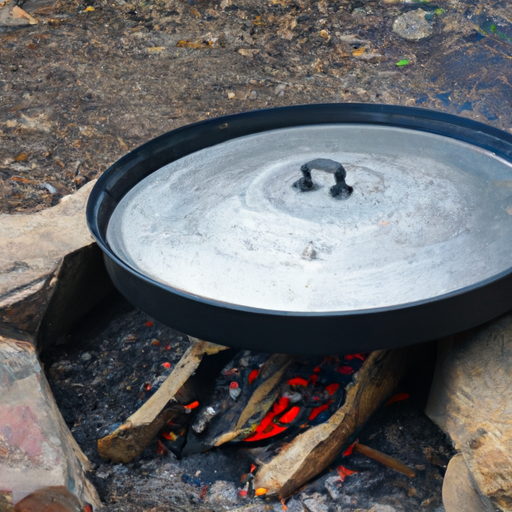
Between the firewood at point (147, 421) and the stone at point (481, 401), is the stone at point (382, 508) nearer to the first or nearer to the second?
the stone at point (481, 401)

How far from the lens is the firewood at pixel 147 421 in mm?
1973

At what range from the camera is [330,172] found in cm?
182

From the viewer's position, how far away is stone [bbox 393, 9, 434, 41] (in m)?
4.74

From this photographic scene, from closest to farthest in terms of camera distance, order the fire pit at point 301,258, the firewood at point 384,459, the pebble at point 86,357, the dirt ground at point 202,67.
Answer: the fire pit at point 301,258 → the firewood at point 384,459 → the pebble at point 86,357 → the dirt ground at point 202,67

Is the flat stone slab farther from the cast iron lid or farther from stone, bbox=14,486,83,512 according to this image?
stone, bbox=14,486,83,512

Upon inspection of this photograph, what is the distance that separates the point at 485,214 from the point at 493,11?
12.0 feet

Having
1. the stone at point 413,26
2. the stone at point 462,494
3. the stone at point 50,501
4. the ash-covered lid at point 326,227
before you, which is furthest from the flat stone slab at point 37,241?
the stone at point 413,26

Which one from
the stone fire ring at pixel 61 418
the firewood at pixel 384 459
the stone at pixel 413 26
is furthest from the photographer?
the stone at pixel 413 26

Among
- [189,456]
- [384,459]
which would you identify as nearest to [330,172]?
[384,459]

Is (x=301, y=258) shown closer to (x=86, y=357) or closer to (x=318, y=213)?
(x=318, y=213)

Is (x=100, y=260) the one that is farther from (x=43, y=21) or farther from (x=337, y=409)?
(x=43, y=21)

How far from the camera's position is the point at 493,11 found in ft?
15.3

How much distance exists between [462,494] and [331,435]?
0.42 metres

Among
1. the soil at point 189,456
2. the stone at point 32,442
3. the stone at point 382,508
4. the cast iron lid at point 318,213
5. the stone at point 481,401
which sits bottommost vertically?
the soil at point 189,456
